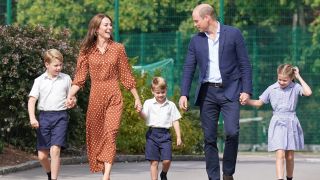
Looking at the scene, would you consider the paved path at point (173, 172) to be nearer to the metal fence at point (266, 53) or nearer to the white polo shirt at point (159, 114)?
the white polo shirt at point (159, 114)

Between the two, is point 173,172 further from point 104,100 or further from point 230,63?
point 230,63

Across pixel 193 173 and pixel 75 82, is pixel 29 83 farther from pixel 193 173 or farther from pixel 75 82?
pixel 75 82

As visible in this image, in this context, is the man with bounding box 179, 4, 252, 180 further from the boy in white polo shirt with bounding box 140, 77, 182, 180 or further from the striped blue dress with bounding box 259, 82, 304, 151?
the striped blue dress with bounding box 259, 82, 304, 151

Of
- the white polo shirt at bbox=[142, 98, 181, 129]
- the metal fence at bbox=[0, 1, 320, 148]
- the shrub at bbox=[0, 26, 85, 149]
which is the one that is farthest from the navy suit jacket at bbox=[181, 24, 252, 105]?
the metal fence at bbox=[0, 1, 320, 148]

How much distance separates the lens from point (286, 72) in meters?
13.1

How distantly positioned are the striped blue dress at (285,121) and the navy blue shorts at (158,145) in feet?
3.81

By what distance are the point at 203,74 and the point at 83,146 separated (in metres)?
6.71

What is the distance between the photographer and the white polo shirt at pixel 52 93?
41.3ft

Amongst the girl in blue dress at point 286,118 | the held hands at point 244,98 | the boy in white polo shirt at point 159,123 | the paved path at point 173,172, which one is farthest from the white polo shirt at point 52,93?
the girl in blue dress at point 286,118

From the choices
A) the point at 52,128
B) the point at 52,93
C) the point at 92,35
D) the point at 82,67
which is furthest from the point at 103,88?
the point at 52,128

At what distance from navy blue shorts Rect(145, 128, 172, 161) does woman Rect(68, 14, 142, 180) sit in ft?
4.07

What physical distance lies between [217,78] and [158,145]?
5.59 feet

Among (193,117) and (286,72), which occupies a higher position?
(286,72)

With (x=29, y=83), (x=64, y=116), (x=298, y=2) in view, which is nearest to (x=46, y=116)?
(x=64, y=116)
